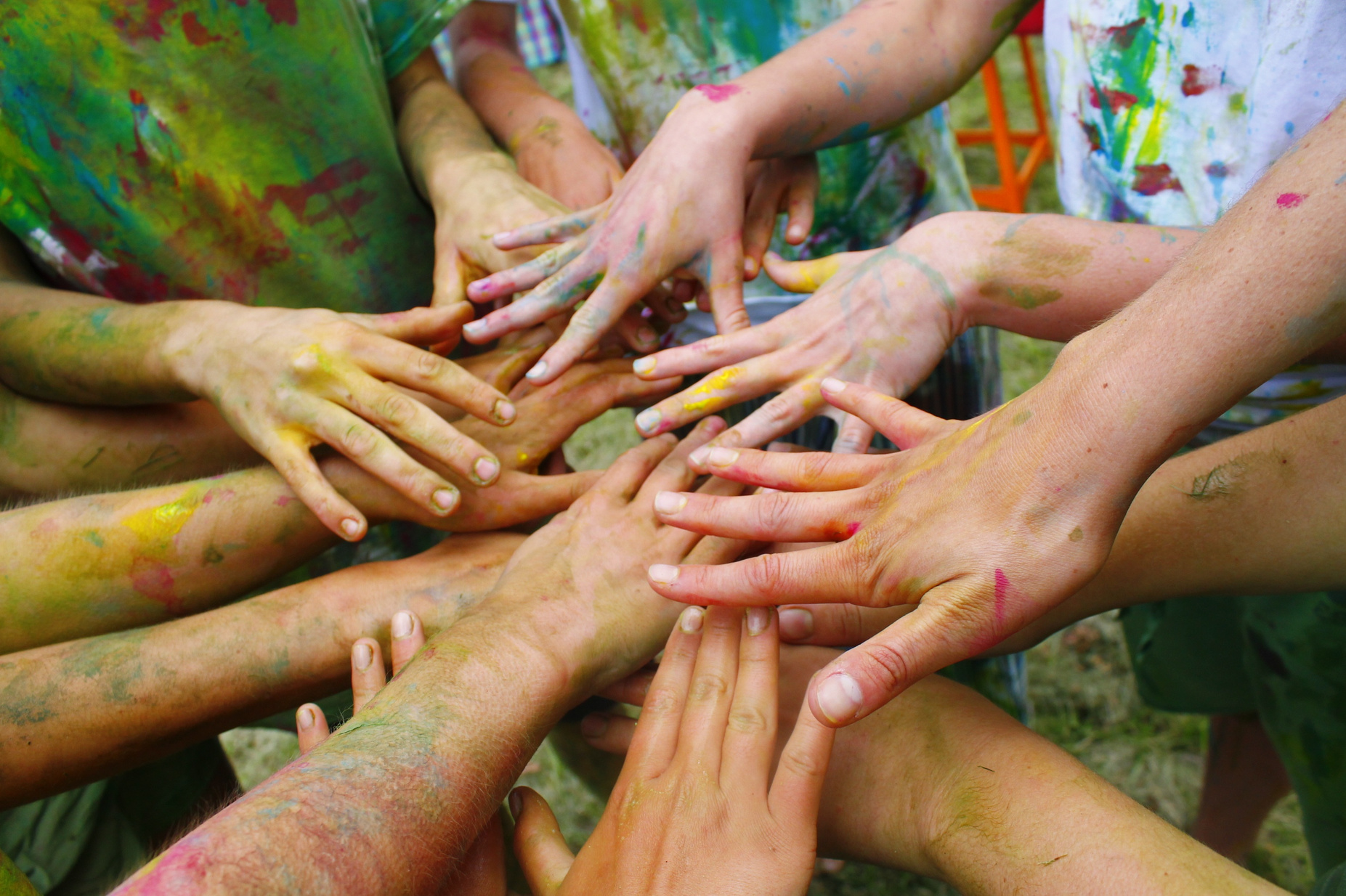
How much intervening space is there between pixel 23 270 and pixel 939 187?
5.88 ft

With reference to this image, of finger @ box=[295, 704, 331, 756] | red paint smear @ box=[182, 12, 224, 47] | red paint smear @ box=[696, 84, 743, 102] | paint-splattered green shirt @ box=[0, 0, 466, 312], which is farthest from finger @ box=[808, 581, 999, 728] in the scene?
red paint smear @ box=[182, 12, 224, 47]

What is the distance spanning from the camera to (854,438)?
1.20 meters

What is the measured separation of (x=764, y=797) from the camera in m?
0.97

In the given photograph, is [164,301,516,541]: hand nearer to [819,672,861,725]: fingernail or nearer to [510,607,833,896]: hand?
[510,607,833,896]: hand

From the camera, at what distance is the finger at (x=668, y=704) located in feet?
3.41

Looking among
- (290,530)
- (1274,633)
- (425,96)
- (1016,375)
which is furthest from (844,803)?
(1016,375)

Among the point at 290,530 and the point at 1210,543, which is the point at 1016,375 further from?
the point at 290,530

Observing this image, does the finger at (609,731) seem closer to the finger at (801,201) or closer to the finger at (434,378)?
the finger at (434,378)

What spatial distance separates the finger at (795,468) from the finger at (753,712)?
178 mm

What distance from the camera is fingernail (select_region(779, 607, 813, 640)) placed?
3.96 feet

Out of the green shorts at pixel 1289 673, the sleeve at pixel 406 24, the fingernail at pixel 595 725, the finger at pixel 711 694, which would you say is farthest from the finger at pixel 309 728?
the green shorts at pixel 1289 673

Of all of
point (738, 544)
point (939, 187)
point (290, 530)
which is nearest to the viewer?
point (738, 544)

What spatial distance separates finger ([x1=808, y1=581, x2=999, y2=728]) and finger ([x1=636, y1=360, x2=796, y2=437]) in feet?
1.49

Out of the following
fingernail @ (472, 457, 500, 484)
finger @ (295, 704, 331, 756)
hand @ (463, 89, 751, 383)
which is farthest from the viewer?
hand @ (463, 89, 751, 383)
